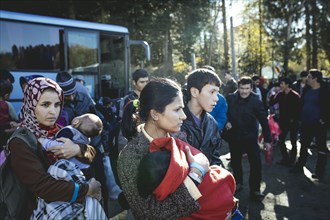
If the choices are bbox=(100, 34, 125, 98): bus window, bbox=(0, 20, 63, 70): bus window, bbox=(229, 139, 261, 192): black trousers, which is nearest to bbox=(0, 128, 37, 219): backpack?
bbox=(229, 139, 261, 192): black trousers

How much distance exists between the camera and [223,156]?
27.9ft

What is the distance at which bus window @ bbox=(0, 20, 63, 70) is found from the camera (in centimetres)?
831

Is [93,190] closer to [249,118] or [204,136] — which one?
[204,136]

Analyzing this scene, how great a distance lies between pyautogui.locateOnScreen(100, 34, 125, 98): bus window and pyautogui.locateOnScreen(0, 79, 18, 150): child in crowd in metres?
5.84

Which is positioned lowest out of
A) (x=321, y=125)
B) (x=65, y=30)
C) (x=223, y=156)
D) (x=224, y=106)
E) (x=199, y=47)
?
(x=223, y=156)

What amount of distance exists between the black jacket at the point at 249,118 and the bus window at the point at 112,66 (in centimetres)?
583

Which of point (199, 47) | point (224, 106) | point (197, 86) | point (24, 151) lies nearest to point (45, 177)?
point (24, 151)

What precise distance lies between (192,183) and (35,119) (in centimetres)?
125

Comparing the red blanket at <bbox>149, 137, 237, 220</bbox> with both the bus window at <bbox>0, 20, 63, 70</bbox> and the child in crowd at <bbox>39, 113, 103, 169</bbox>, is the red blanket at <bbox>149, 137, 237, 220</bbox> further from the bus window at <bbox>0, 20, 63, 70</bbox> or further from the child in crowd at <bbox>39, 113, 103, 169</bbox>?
the bus window at <bbox>0, 20, 63, 70</bbox>

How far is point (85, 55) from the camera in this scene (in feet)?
32.3

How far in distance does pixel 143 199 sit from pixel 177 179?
0.80ft

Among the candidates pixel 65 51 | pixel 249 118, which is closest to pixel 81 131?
pixel 249 118

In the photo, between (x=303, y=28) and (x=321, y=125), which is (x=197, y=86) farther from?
(x=303, y=28)

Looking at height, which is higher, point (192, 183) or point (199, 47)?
point (199, 47)
